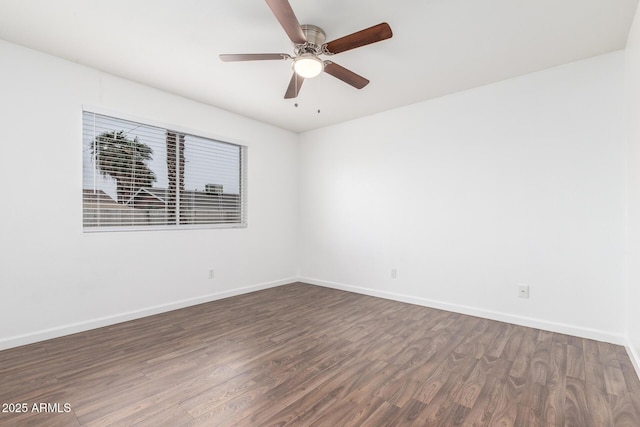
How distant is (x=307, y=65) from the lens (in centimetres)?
229

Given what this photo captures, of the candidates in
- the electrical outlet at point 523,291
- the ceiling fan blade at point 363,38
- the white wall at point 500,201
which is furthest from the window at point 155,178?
the electrical outlet at point 523,291

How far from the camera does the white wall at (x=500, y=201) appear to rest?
2.67 metres

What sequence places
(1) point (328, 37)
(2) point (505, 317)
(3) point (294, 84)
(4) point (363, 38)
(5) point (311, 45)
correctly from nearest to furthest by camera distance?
(4) point (363, 38)
(5) point (311, 45)
(1) point (328, 37)
(3) point (294, 84)
(2) point (505, 317)

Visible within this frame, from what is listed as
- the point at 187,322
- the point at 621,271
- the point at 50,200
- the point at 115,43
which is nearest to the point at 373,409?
the point at 187,322

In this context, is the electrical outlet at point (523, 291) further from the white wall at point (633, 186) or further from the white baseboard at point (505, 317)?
the white wall at point (633, 186)

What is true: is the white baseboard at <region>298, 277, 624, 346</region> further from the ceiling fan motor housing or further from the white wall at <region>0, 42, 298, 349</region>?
the ceiling fan motor housing

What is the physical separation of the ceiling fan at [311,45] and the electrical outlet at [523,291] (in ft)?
8.34

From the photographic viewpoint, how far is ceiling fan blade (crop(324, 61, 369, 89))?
7.78ft

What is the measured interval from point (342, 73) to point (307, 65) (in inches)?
13.4

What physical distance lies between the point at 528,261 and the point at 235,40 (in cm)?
340

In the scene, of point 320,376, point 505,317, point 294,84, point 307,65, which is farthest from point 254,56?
point 505,317

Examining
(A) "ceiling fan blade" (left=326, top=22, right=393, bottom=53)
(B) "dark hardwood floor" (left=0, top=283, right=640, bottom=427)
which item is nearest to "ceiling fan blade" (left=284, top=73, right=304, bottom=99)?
(A) "ceiling fan blade" (left=326, top=22, right=393, bottom=53)

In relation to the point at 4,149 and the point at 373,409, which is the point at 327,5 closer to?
the point at 373,409

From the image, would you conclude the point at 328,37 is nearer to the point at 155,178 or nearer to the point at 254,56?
the point at 254,56
